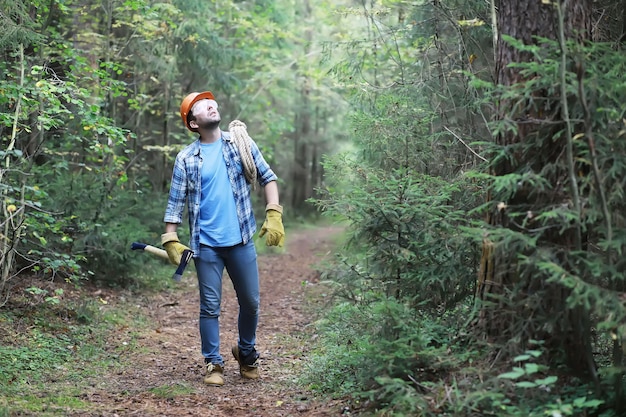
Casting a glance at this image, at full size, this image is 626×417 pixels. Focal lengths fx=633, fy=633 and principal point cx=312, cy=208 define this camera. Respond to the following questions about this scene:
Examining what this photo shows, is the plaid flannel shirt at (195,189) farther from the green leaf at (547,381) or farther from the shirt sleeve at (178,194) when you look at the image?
the green leaf at (547,381)

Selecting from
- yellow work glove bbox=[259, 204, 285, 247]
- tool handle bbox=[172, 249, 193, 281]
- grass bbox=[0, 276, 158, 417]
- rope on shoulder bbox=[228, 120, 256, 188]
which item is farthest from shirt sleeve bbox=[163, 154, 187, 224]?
grass bbox=[0, 276, 158, 417]

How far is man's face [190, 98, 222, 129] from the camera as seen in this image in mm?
5641

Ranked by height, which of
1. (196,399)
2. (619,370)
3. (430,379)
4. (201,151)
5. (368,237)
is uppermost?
(201,151)

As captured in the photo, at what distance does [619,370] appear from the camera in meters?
3.50

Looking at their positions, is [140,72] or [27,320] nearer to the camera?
[27,320]

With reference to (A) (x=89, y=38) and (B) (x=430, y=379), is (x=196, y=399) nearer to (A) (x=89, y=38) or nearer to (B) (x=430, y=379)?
(B) (x=430, y=379)

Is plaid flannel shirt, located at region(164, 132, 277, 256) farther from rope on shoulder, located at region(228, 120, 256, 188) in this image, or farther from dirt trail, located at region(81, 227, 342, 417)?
dirt trail, located at region(81, 227, 342, 417)

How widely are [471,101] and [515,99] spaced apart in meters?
2.67

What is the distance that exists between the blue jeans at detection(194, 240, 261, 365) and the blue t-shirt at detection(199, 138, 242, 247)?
10cm

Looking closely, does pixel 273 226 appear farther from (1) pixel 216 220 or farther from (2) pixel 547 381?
(2) pixel 547 381

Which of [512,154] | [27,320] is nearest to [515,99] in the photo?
[512,154]

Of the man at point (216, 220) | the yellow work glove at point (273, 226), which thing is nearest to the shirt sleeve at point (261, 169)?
the man at point (216, 220)

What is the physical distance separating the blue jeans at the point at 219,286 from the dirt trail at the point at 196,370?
0.37m

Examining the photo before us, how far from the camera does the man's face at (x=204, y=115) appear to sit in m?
5.64
